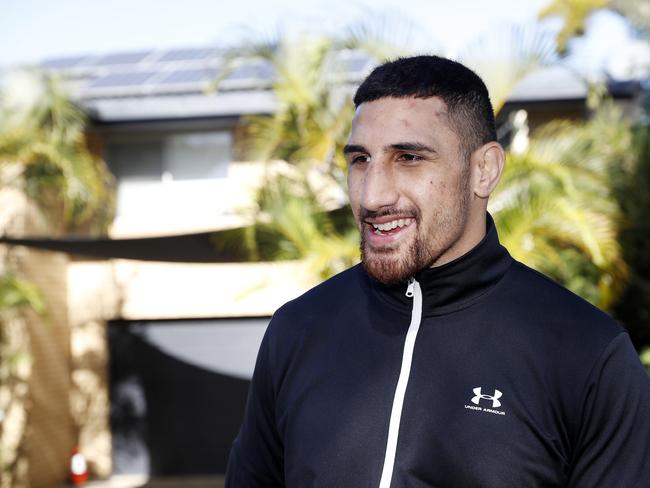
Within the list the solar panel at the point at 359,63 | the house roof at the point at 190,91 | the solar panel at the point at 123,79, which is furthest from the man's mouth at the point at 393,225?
the solar panel at the point at 123,79

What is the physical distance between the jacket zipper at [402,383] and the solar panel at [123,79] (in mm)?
9988

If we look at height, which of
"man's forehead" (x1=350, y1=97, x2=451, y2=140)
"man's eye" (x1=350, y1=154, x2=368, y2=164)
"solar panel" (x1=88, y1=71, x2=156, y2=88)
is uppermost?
"solar panel" (x1=88, y1=71, x2=156, y2=88)

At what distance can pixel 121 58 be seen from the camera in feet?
42.8

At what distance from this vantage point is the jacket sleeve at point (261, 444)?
1.81m

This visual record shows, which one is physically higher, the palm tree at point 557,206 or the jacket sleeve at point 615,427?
the palm tree at point 557,206

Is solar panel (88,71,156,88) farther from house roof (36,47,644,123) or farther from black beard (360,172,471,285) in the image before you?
black beard (360,172,471,285)

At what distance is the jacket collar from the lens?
5.53 ft

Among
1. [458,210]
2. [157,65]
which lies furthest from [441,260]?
[157,65]

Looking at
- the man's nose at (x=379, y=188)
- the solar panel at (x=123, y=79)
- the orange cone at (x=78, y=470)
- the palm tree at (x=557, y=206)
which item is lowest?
the orange cone at (x=78, y=470)

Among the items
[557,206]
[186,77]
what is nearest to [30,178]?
[186,77]

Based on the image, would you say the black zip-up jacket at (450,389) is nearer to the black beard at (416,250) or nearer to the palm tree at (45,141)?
the black beard at (416,250)

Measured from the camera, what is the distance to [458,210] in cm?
170

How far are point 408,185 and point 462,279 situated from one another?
21 cm

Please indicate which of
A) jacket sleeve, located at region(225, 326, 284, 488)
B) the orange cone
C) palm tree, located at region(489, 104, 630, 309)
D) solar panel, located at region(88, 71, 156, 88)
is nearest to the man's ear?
jacket sleeve, located at region(225, 326, 284, 488)
